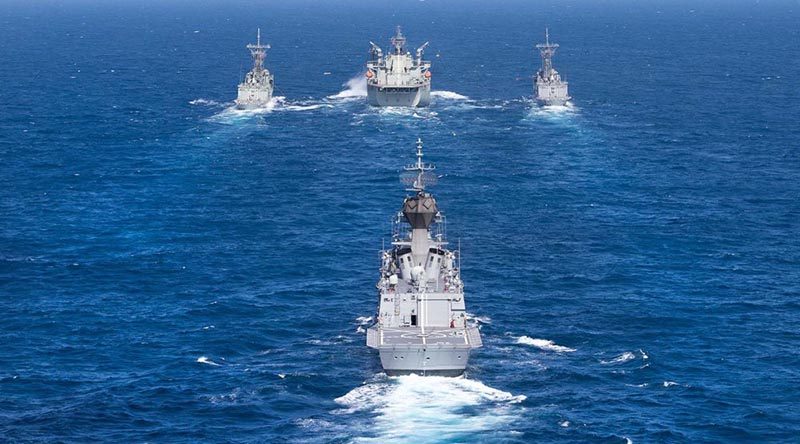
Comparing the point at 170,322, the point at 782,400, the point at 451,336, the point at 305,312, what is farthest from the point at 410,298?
the point at 782,400

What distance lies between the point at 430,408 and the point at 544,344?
76.6ft

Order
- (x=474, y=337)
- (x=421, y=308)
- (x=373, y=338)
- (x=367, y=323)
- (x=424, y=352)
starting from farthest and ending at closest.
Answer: (x=367, y=323) → (x=421, y=308) → (x=474, y=337) → (x=373, y=338) → (x=424, y=352)

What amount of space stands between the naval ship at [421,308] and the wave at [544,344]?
6120mm

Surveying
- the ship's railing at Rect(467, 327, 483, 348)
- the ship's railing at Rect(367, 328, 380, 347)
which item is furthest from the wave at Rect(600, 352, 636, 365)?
the ship's railing at Rect(367, 328, 380, 347)

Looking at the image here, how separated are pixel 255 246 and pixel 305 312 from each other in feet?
100

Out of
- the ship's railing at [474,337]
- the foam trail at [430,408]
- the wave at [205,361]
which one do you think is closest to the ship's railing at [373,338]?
the foam trail at [430,408]

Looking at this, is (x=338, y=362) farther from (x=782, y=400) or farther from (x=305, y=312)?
(x=782, y=400)

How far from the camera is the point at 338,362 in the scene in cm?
12825

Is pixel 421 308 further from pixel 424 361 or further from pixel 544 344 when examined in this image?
pixel 544 344

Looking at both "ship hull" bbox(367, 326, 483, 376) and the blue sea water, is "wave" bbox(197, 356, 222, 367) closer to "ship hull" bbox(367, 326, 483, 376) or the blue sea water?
the blue sea water

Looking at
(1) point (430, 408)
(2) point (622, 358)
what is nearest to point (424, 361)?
(1) point (430, 408)

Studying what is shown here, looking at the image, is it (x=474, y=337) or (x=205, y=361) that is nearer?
(x=474, y=337)

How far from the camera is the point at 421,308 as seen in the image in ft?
427

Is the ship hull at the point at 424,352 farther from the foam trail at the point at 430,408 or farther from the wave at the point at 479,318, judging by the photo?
the wave at the point at 479,318
